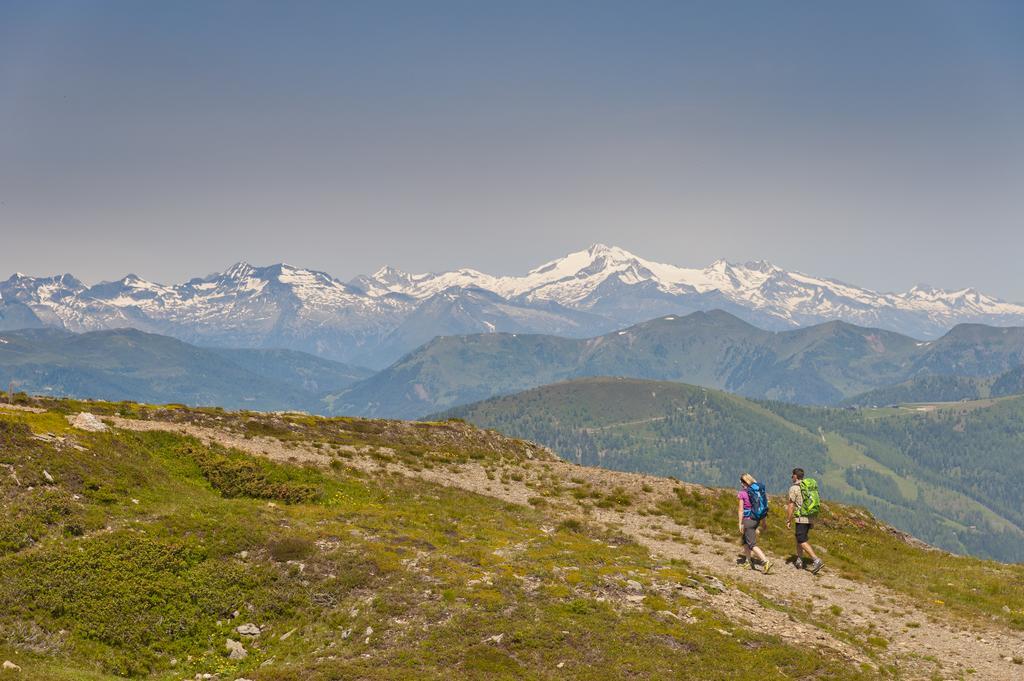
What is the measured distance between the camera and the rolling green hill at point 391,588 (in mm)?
17406

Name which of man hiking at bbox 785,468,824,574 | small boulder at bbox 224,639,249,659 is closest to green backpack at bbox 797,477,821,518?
man hiking at bbox 785,468,824,574

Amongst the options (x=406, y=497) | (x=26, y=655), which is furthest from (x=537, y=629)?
(x=406, y=497)

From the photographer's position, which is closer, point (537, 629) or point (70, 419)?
point (537, 629)

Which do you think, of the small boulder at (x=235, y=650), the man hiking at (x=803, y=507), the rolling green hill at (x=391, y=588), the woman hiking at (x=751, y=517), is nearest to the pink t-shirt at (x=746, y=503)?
the woman hiking at (x=751, y=517)

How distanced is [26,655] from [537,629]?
1420cm

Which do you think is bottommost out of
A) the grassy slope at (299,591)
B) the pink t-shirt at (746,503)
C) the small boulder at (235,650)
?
the small boulder at (235,650)

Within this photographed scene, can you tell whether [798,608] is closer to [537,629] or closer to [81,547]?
[537,629]

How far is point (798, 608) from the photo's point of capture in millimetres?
24156

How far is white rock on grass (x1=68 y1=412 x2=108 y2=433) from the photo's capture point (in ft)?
106

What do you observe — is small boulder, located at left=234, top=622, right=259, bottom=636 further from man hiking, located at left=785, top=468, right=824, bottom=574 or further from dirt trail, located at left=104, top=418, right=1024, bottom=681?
man hiking, located at left=785, top=468, right=824, bottom=574

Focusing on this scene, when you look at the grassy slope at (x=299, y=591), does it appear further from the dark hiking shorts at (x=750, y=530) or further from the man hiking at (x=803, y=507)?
the man hiking at (x=803, y=507)

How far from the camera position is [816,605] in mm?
24938

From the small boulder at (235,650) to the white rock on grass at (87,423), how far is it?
19599mm

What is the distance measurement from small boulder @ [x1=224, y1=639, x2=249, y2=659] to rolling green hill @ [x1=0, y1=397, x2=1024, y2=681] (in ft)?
0.34
